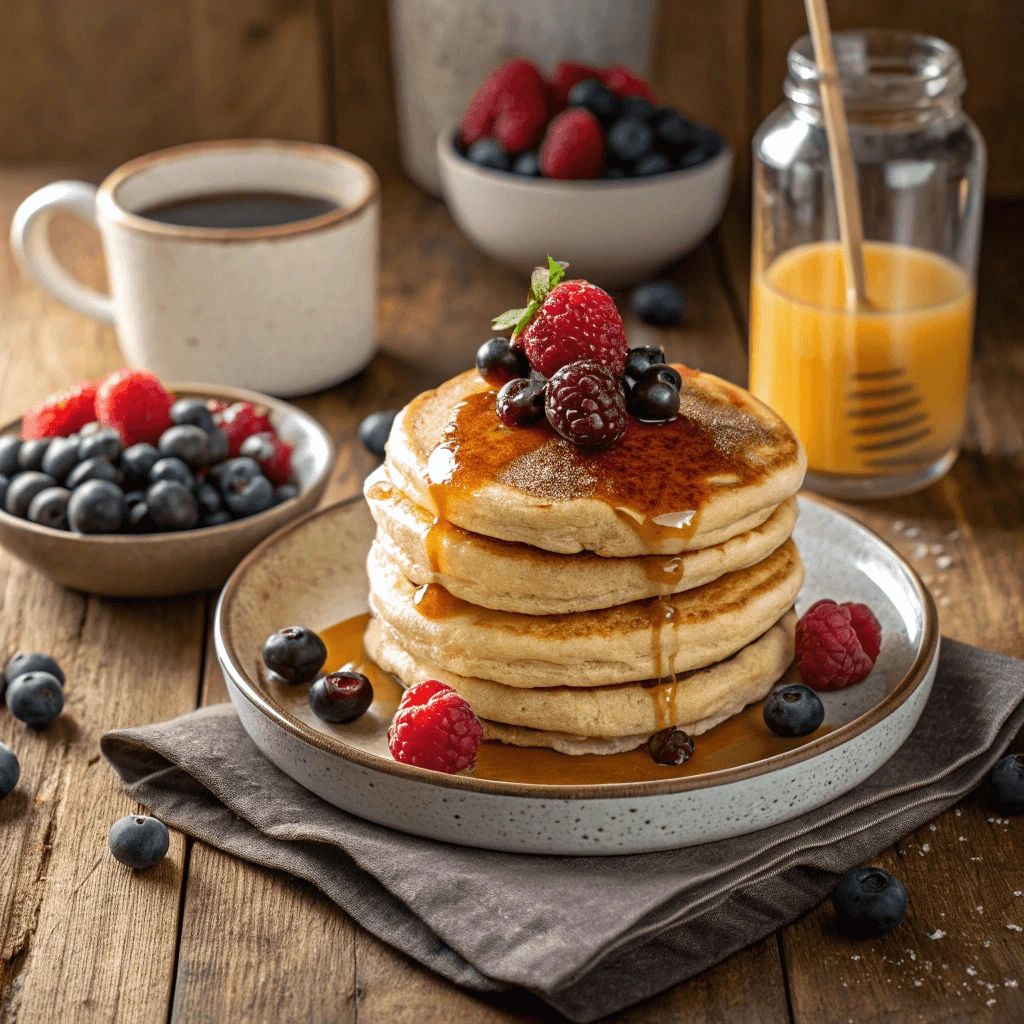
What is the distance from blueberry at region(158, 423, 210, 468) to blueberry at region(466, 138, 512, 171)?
962 millimetres

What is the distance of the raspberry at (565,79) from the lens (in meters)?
2.60

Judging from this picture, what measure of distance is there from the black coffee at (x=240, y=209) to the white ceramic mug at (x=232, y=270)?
14 mm

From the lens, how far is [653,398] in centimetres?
144

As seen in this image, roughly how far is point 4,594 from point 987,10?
2.37 metres

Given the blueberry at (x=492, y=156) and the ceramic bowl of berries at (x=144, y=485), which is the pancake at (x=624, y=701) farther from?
the blueberry at (x=492, y=156)

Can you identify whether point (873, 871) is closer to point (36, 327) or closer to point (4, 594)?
point (4, 594)

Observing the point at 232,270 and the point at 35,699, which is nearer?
the point at 35,699

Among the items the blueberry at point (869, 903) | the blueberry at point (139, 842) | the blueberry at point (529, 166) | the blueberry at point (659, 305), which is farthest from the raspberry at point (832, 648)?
the blueberry at point (529, 166)

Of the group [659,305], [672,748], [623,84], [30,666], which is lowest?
[659,305]

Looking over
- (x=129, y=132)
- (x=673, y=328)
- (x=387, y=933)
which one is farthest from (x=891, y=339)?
(x=129, y=132)

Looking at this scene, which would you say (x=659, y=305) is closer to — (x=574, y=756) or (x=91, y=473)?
(x=91, y=473)

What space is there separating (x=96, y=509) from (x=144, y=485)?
0.33ft

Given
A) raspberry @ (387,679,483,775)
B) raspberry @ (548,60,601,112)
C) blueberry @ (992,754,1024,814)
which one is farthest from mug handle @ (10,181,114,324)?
blueberry @ (992,754,1024,814)

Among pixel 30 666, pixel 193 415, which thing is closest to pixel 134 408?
pixel 193 415
